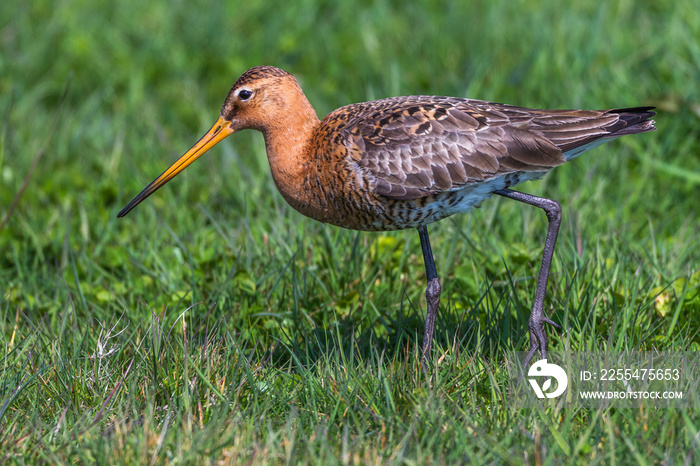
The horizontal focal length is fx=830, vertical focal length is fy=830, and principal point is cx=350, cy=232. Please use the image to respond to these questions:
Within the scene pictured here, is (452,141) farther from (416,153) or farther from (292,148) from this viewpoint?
(292,148)

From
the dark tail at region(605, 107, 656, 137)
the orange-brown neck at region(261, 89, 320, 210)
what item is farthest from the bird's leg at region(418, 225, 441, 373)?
the dark tail at region(605, 107, 656, 137)

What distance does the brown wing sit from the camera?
427cm

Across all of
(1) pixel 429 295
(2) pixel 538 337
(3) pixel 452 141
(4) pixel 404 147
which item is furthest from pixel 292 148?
(2) pixel 538 337

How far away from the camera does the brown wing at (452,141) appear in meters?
4.27

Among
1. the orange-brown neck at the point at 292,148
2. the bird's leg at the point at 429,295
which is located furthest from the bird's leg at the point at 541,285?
the orange-brown neck at the point at 292,148

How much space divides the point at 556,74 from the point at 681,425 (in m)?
4.31

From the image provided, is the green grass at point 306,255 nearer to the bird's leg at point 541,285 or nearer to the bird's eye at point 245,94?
the bird's leg at point 541,285

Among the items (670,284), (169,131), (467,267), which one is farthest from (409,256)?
(169,131)

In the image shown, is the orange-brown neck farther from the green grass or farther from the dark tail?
the dark tail

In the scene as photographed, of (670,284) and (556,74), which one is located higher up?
(556,74)

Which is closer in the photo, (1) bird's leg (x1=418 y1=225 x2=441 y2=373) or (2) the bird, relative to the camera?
(2) the bird

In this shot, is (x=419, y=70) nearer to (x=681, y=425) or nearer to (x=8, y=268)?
(x=8, y=268)

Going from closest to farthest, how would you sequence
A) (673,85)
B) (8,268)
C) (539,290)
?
(539,290) → (8,268) → (673,85)

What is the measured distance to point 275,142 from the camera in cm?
460
